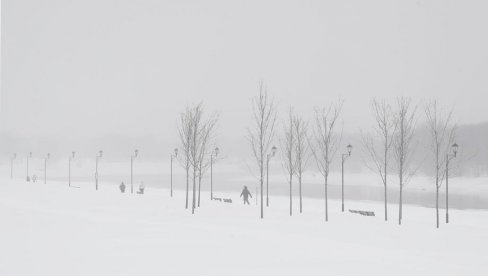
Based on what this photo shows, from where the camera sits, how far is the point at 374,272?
12266mm

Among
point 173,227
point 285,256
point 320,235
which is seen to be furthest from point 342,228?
point 285,256

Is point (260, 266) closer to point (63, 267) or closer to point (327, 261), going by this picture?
point (327, 261)

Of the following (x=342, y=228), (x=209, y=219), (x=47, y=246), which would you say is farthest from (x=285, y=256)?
(x=209, y=219)

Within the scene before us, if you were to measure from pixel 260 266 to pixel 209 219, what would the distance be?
1302 cm

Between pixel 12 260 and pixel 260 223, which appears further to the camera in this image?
pixel 260 223

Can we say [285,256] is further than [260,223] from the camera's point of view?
No

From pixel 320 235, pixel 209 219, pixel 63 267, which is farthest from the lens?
pixel 209 219

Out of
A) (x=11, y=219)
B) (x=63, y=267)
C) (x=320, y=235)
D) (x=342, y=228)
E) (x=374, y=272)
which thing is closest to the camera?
(x=63, y=267)

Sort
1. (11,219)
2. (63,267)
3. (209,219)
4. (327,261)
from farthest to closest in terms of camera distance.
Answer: (209,219) < (11,219) < (327,261) < (63,267)

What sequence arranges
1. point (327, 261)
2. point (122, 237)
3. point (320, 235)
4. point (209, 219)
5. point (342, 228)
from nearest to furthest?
point (327, 261) → point (122, 237) → point (320, 235) → point (342, 228) → point (209, 219)

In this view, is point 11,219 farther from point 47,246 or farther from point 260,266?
point 260,266

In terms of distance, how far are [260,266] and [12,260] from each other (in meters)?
5.84

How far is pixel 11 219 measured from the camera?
61.8ft

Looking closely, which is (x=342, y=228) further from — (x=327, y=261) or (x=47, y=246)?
(x=47, y=246)
